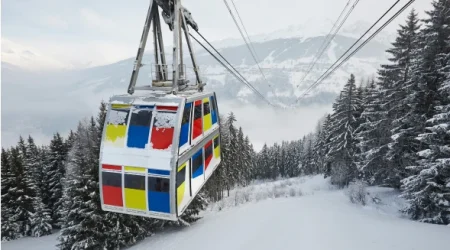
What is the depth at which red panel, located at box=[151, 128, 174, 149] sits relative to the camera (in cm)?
645

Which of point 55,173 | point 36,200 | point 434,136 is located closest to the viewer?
point 434,136

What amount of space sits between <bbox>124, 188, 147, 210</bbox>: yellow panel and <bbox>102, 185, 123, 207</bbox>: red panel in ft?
0.68

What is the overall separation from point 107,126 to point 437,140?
17071mm

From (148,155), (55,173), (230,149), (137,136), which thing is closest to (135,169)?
(148,155)

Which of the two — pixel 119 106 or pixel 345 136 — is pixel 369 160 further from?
pixel 119 106

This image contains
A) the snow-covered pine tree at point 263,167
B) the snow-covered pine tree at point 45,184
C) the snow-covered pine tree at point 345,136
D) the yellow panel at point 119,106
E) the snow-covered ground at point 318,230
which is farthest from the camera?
the snow-covered pine tree at point 263,167

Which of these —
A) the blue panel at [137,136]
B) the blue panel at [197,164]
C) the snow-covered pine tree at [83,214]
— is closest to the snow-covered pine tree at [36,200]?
the snow-covered pine tree at [83,214]

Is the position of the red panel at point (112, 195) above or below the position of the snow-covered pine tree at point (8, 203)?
above

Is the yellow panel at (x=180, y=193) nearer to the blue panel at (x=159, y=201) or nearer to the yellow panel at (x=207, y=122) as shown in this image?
the blue panel at (x=159, y=201)

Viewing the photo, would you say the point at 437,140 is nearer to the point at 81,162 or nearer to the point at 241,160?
the point at 81,162

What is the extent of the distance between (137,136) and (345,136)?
29.8 metres

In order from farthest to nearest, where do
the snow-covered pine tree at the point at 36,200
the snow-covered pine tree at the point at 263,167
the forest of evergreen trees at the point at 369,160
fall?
the snow-covered pine tree at the point at 263,167
the snow-covered pine tree at the point at 36,200
the forest of evergreen trees at the point at 369,160

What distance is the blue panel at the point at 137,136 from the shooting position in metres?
6.66

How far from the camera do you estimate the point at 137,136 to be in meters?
6.74
